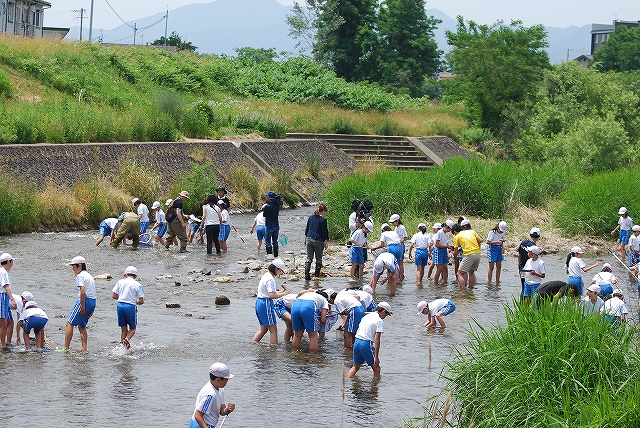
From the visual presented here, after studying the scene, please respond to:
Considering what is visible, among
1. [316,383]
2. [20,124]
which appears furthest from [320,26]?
[316,383]

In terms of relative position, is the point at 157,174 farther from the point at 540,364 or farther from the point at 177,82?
the point at 540,364

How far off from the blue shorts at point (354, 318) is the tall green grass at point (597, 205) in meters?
14.5

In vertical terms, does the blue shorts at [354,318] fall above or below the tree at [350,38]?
below

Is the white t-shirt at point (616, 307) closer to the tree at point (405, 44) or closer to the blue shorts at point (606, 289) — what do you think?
the blue shorts at point (606, 289)

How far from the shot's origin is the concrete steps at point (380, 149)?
4131cm

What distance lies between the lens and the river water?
1044 cm

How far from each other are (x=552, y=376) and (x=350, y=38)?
62.6 metres

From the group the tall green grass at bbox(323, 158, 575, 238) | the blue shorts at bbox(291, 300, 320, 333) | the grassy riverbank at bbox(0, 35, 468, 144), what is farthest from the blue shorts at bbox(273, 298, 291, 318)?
the grassy riverbank at bbox(0, 35, 468, 144)

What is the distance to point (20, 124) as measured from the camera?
27.6 meters

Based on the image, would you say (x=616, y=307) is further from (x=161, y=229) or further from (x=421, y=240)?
(x=161, y=229)

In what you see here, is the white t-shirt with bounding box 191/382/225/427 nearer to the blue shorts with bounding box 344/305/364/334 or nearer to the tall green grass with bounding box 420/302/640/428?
the tall green grass with bounding box 420/302/640/428

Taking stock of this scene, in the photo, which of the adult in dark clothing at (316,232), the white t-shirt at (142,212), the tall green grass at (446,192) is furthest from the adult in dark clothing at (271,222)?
the tall green grass at (446,192)

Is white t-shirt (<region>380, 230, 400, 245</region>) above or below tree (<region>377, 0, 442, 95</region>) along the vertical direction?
below

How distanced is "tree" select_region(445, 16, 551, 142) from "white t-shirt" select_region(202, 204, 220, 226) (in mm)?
31104
